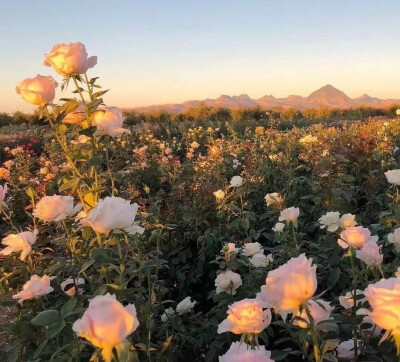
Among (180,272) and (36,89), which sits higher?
(36,89)

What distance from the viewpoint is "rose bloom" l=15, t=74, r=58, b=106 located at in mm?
1770

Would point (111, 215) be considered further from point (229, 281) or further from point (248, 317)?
point (229, 281)

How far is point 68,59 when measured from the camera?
68.3 inches

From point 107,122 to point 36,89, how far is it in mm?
293

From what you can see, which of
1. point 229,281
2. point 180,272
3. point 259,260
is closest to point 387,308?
point 229,281

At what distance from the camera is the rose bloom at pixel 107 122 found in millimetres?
1833

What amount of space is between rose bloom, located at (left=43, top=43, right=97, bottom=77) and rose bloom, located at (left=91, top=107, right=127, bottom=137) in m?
0.18

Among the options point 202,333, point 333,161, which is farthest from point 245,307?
point 333,161

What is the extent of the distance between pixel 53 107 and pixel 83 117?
12 cm

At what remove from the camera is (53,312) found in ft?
4.56

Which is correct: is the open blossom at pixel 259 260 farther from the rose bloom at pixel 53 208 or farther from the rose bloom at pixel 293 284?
the rose bloom at pixel 293 284

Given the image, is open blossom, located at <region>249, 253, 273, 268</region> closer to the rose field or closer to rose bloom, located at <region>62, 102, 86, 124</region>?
the rose field

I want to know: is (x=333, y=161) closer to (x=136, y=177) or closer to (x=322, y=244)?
(x=322, y=244)

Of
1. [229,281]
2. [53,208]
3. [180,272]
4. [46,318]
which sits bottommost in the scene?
[180,272]
